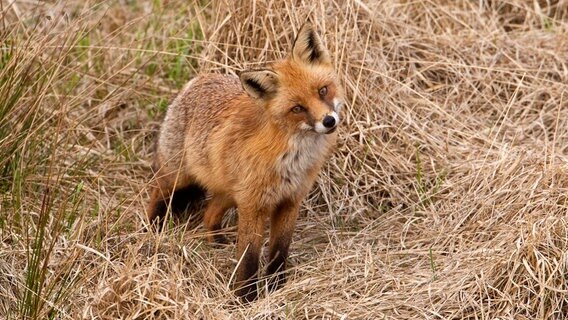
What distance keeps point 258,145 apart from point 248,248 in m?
0.58

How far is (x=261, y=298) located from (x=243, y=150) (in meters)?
0.82

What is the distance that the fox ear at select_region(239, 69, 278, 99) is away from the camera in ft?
16.2

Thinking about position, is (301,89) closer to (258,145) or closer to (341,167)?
(258,145)

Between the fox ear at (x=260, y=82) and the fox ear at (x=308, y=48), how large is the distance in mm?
211

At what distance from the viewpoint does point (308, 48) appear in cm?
513

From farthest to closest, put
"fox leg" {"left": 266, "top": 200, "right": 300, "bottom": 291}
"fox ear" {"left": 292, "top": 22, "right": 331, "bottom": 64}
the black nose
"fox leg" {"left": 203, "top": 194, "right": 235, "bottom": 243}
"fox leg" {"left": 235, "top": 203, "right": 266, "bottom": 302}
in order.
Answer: "fox leg" {"left": 203, "top": 194, "right": 235, "bottom": 243} → "fox leg" {"left": 266, "top": 200, "right": 300, "bottom": 291} → "fox leg" {"left": 235, "top": 203, "right": 266, "bottom": 302} → "fox ear" {"left": 292, "top": 22, "right": 331, "bottom": 64} → the black nose

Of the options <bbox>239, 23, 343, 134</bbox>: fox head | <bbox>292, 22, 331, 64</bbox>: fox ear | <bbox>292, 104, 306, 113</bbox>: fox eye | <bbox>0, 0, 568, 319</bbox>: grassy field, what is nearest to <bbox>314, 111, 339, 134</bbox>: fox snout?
<bbox>239, 23, 343, 134</bbox>: fox head

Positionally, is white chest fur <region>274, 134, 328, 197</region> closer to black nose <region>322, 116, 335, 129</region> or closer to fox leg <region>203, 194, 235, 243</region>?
black nose <region>322, 116, 335, 129</region>

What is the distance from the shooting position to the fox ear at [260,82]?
4.94 m

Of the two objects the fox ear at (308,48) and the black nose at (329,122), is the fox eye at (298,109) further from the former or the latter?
the fox ear at (308,48)

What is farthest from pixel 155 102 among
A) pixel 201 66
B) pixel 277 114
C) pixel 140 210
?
pixel 277 114

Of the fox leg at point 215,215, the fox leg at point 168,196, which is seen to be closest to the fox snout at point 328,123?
the fox leg at point 215,215

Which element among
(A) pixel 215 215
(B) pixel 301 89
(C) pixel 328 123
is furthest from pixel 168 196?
(C) pixel 328 123

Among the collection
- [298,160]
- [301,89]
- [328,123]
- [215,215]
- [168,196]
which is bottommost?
[215,215]
